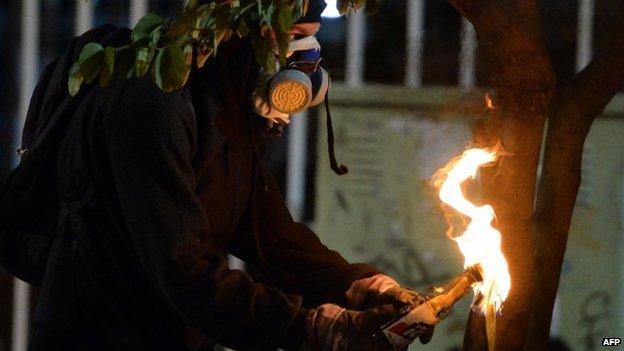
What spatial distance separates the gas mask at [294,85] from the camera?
318 centimetres

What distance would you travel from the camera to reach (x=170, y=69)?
272 centimetres

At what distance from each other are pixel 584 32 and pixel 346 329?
3220 millimetres

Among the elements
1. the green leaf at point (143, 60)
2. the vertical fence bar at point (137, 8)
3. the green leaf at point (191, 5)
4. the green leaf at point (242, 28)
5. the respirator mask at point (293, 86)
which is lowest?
the vertical fence bar at point (137, 8)

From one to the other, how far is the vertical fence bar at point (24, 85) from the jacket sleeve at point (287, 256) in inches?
106

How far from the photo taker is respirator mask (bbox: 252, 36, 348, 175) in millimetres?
3186

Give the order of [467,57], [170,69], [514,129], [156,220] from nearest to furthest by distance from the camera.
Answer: [170,69] < [156,220] < [514,129] < [467,57]

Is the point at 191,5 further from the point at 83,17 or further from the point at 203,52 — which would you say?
the point at 83,17

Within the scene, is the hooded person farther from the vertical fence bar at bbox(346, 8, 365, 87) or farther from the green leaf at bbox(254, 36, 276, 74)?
the vertical fence bar at bbox(346, 8, 365, 87)

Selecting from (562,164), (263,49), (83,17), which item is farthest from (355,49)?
(263,49)

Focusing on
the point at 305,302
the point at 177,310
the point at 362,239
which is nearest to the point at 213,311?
the point at 177,310

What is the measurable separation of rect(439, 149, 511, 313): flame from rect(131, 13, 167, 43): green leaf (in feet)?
3.19

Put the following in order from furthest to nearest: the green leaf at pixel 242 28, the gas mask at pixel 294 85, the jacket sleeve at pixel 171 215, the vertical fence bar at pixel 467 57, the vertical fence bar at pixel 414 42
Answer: the vertical fence bar at pixel 414 42
the vertical fence bar at pixel 467 57
the gas mask at pixel 294 85
the jacket sleeve at pixel 171 215
the green leaf at pixel 242 28

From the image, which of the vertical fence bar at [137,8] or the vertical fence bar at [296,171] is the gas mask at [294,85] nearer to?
the vertical fence bar at [296,171]

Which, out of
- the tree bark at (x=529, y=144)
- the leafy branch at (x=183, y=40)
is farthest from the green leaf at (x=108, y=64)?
the tree bark at (x=529, y=144)
